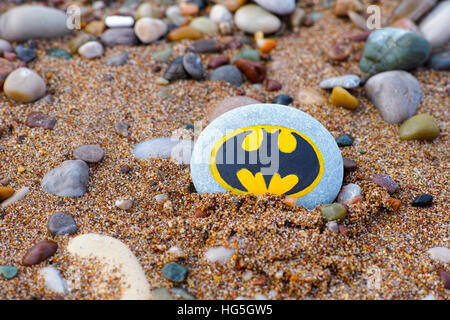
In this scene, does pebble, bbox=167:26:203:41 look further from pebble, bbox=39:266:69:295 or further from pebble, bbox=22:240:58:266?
pebble, bbox=39:266:69:295

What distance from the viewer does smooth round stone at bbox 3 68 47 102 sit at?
3.13 meters

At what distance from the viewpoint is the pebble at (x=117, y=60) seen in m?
3.60

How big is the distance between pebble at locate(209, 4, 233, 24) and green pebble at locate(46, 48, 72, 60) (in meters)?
1.47

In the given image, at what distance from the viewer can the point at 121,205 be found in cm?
244

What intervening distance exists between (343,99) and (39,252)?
241cm

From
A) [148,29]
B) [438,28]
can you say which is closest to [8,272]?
[148,29]

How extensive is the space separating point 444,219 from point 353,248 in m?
0.65

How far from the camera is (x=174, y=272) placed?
2086mm

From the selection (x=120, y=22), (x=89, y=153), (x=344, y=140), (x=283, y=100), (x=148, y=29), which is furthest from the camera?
(x=120, y=22)

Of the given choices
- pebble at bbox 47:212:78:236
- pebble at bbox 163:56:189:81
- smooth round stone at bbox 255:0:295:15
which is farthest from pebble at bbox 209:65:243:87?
pebble at bbox 47:212:78:236

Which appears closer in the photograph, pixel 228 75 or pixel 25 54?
pixel 228 75

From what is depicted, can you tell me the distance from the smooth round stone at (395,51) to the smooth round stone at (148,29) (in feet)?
6.41

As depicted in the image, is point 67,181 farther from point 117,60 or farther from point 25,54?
point 25,54

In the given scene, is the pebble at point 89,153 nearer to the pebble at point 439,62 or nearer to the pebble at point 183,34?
the pebble at point 183,34
